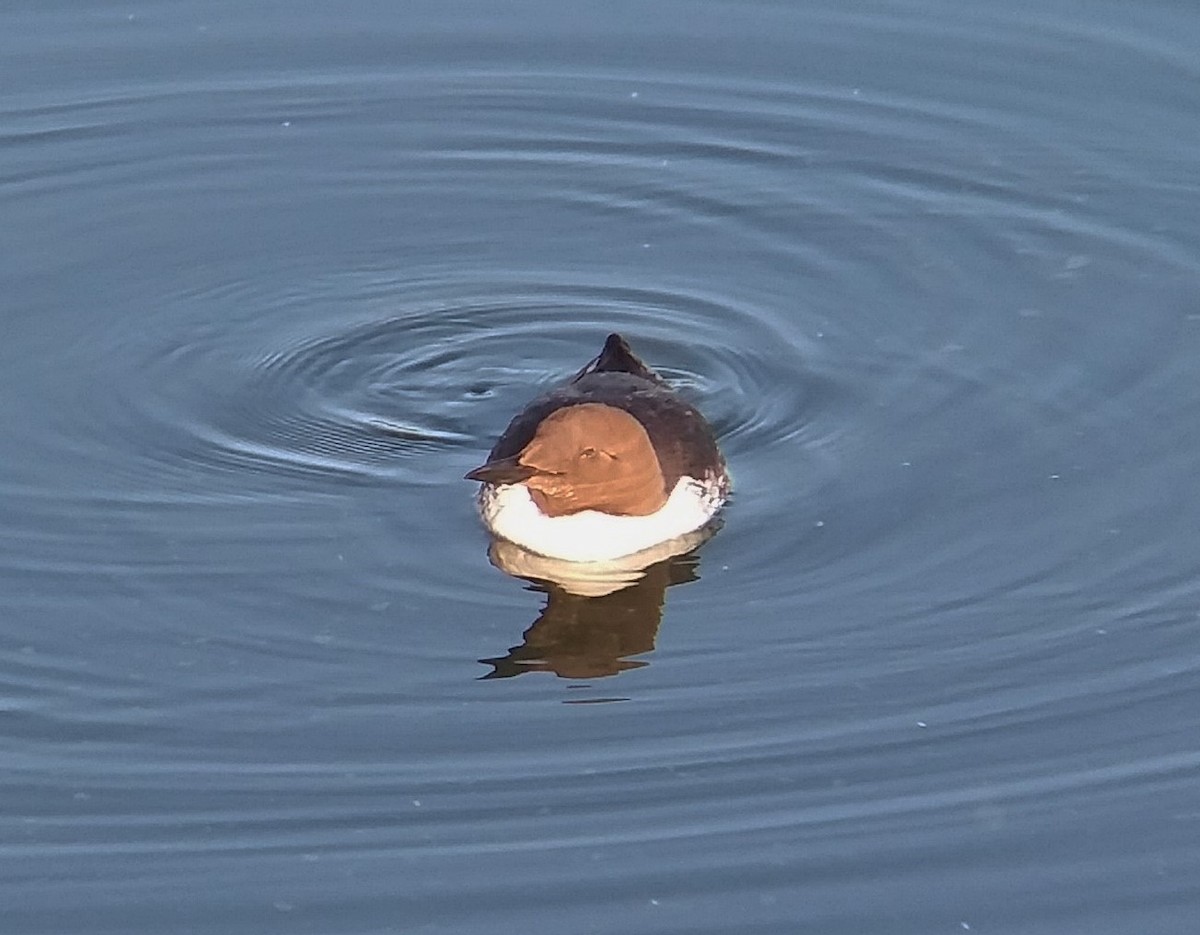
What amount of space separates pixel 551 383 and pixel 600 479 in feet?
4.76

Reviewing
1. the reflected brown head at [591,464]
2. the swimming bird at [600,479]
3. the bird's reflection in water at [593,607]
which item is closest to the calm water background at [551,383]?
the bird's reflection in water at [593,607]

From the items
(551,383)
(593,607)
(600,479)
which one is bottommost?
(593,607)

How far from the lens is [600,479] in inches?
402

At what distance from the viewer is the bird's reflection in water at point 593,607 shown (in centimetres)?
950

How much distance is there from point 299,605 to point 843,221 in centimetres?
441

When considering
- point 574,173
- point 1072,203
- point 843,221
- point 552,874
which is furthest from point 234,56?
point 552,874

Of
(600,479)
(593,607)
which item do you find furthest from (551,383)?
(593,607)

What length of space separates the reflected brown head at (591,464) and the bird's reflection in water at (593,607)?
211 millimetres

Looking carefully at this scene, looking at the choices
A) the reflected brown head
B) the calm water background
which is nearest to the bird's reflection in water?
the calm water background

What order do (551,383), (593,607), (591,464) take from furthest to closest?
1. (551,383)
2. (591,464)
3. (593,607)

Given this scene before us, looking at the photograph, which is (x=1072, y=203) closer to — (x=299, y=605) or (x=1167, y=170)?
(x=1167, y=170)

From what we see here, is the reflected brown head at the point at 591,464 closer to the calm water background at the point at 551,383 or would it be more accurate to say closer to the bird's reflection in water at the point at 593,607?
the bird's reflection in water at the point at 593,607

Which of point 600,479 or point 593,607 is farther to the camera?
point 600,479

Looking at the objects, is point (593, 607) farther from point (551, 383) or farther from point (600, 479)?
point (551, 383)
